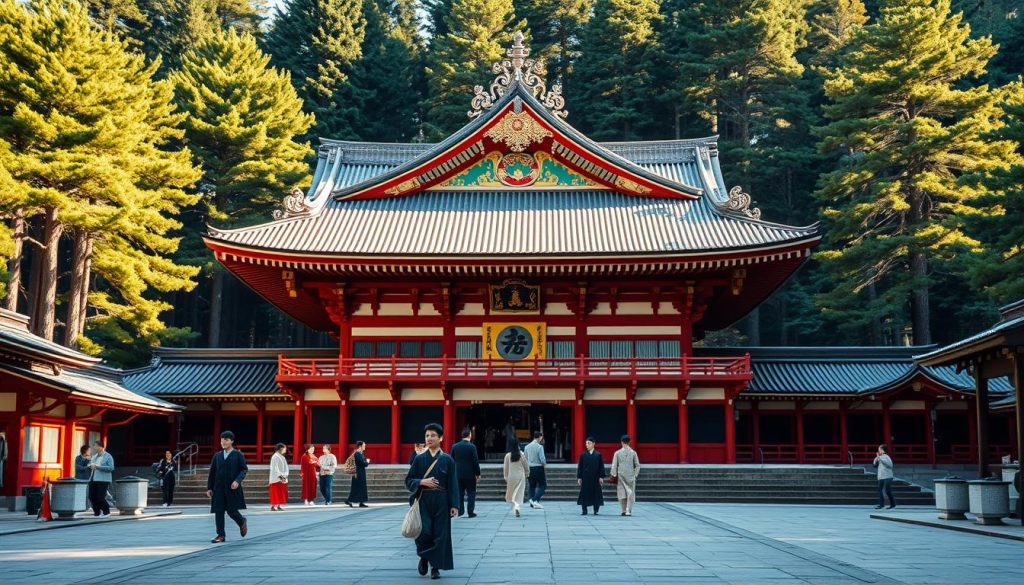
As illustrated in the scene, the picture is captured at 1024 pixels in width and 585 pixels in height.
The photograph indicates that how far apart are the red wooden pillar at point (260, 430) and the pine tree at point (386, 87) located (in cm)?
2954

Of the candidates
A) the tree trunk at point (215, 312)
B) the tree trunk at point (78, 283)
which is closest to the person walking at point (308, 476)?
the tree trunk at point (78, 283)

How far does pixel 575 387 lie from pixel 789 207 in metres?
30.7

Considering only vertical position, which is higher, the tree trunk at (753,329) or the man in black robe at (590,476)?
the tree trunk at (753,329)

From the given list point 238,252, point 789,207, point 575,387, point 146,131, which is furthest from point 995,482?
point 789,207

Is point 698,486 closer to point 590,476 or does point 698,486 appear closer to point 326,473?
point 590,476

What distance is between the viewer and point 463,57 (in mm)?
59312

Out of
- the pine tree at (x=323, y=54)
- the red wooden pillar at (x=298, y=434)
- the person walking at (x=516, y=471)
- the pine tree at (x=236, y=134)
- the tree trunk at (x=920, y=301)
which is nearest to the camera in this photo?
the person walking at (x=516, y=471)

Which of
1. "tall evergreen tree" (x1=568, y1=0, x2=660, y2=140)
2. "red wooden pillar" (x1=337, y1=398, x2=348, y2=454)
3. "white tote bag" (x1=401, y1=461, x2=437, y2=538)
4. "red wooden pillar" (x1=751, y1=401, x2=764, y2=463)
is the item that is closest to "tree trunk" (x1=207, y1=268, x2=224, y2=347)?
"red wooden pillar" (x1=337, y1=398, x2=348, y2=454)

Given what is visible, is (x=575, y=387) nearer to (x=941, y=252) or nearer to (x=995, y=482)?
(x=995, y=482)

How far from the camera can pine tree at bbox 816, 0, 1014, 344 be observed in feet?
134

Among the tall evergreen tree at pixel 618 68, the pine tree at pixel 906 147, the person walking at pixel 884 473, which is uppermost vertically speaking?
the tall evergreen tree at pixel 618 68

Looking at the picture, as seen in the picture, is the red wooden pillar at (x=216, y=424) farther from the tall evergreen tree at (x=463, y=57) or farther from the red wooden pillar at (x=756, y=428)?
the tall evergreen tree at (x=463, y=57)

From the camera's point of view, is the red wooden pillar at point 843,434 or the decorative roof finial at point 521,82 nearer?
the red wooden pillar at point 843,434

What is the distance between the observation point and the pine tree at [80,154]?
116 ft
